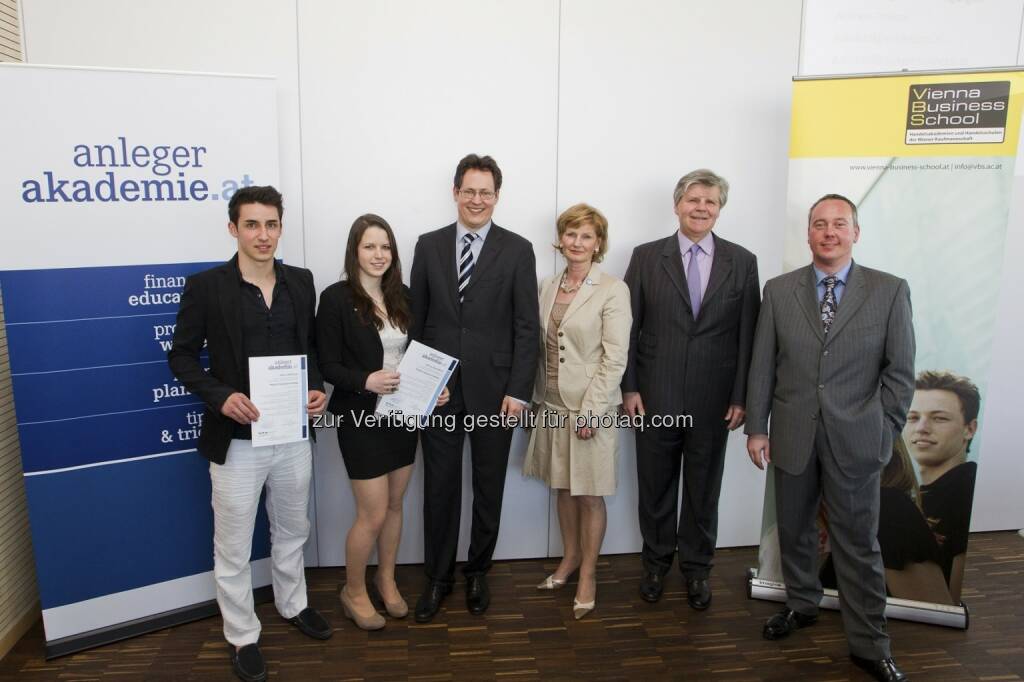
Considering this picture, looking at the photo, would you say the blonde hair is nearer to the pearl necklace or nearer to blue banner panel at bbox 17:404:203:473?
the pearl necklace

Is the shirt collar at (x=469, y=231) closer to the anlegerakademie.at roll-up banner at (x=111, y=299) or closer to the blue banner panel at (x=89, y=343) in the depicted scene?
the anlegerakademie.at roll-up banner at (x=111, y=299)

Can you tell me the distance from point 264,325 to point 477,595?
63.2 inches

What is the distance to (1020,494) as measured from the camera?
3.86 metres

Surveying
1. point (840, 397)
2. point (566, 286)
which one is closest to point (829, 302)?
point (840, 397)

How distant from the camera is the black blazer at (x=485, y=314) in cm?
274

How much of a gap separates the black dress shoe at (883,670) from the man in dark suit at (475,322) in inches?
68.4

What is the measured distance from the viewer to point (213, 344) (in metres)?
2.38

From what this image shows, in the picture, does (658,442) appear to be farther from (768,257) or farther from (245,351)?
(245,351)

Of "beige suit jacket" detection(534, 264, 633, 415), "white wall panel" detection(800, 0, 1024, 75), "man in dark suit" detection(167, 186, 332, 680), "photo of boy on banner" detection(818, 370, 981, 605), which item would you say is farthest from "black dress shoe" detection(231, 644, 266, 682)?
"white wall panel" detection(800, 0, 1024, 75)

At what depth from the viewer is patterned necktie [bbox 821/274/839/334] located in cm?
250

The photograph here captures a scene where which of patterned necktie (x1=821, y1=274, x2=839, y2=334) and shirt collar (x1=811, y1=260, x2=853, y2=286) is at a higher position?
shirt collar (x1=811, y1=260, x2=853, y2=286)

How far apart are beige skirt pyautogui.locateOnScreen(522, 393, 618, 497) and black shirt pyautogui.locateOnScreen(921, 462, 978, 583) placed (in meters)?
1.50

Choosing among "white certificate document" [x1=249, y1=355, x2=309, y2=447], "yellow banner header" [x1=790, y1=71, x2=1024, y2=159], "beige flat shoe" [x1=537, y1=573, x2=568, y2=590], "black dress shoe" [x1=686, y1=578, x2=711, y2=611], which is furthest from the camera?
→ "beige flat shoe" [x1=537, y1=573, x2=568, y2=590]

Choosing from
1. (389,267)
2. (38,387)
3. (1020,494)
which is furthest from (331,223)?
(1020,494)
